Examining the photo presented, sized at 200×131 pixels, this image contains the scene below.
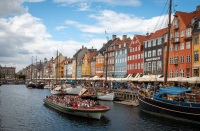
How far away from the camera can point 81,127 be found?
31.9 meters

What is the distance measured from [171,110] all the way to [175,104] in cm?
121

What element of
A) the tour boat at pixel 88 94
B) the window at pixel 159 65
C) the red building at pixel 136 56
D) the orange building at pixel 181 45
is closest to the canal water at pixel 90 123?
the tour boat at pixel 88 94

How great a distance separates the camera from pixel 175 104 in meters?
34.8

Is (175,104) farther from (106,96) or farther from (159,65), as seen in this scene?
(159,65)

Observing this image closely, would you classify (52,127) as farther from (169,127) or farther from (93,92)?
(93,92)

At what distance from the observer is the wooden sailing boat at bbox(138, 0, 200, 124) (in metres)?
32.6

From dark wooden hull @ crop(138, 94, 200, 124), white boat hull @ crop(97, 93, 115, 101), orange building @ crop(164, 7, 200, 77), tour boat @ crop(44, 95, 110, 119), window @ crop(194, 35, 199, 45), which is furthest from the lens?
orange building @ crop(164, 7, 200, 77)

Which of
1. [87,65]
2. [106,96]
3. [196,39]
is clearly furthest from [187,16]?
[87,65]

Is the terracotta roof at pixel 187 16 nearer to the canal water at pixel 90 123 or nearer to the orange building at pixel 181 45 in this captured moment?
the orange building at pixel 181 45

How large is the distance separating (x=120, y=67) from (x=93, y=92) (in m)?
30.8

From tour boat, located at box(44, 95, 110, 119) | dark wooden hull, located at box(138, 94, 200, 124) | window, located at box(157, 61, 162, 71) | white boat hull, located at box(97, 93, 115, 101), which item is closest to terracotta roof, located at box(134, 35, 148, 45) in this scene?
window, located at box(157, 61, 162, 71)

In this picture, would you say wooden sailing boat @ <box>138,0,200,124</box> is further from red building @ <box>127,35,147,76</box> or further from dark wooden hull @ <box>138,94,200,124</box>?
red building @ <box>127,35,147,76</box>

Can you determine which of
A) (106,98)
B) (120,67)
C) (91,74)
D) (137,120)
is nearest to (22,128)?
(137,120)

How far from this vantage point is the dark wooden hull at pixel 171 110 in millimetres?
32475
